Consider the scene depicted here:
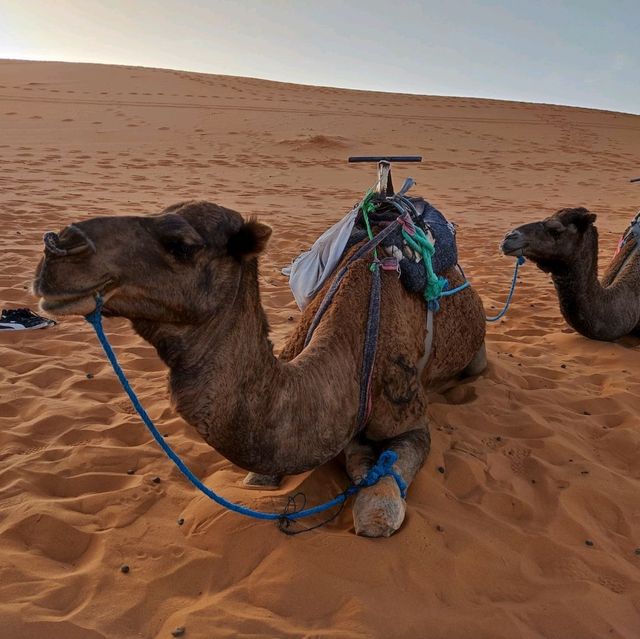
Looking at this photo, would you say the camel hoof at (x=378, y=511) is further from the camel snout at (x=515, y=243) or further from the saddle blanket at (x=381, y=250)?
the camel snout at (x=515, y=243)

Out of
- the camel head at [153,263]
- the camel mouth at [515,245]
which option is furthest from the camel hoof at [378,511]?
the camel mouth at [515,245]

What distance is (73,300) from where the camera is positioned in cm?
179

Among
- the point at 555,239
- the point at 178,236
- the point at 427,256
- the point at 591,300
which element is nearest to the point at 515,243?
the point at 555,239

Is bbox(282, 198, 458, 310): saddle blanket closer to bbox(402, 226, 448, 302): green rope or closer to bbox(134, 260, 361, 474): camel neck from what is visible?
bbox(402, 226, 448, 302): green rope

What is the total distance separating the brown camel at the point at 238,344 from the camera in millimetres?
1865

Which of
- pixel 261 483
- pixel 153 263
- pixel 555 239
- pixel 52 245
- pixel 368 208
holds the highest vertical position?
pixel 52 245

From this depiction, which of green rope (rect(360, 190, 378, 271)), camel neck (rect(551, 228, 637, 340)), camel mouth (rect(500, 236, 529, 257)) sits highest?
green rope (rect(360, 190, 378, 271))

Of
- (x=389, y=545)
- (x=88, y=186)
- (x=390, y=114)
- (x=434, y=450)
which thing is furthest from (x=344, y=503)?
(x=390, y=114)

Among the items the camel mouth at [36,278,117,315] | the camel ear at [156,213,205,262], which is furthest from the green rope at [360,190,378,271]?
the camel mouth at [36,278,117,315]

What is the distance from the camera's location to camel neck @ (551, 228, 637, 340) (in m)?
4.95

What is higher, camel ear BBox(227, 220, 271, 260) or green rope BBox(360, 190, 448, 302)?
camel ear BBox(227, 220, 271, 260)

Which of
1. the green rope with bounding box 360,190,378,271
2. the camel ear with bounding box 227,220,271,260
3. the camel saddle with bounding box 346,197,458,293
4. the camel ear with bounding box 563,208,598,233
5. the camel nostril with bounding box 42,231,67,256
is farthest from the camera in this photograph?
the camel ear with bounding box 563,208,598,233

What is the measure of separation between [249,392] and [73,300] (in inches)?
29.1

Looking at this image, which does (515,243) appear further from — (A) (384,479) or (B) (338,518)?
(B) (338,518)
